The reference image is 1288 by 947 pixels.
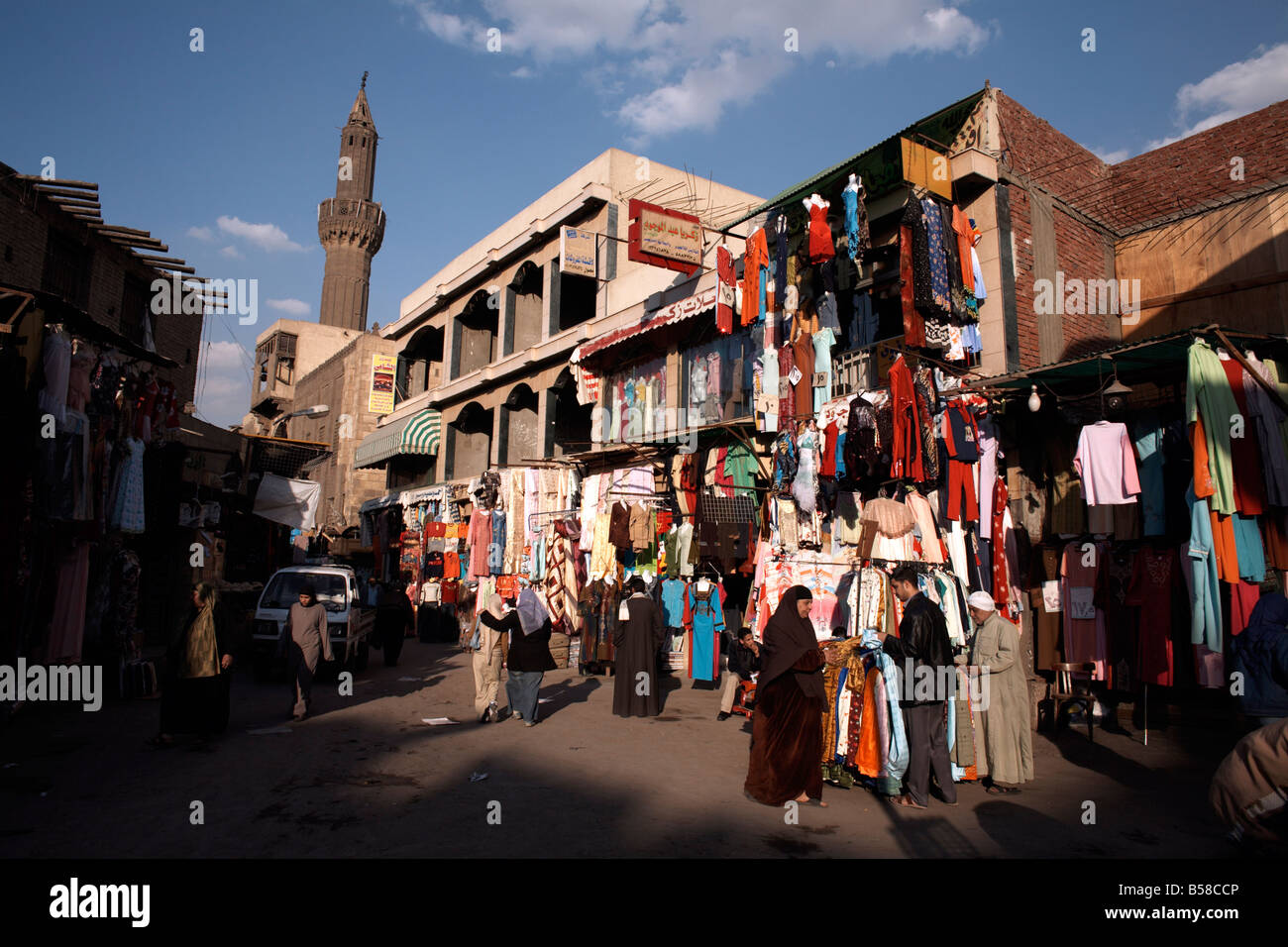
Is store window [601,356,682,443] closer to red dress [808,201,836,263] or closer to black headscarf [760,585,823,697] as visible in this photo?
red dress [808,201,836,263]

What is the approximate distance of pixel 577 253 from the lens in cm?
2016

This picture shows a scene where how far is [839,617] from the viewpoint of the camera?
9.87 metres

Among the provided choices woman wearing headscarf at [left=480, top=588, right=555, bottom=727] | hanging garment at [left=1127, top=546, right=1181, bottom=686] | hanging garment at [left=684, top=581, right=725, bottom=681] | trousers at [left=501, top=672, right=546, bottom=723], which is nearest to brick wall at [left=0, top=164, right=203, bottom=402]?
woman wearing headscarf at [left=480, top=588, right=555, bottom=727]

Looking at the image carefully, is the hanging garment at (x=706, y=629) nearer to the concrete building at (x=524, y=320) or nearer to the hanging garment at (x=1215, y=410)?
the concrete building at (x=524, y=320)

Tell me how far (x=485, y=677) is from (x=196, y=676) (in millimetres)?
3348

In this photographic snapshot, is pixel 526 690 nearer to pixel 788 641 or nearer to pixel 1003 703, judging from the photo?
pixel 788 641

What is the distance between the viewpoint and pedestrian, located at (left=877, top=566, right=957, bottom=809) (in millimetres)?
6465

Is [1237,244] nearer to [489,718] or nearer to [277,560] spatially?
[489,718]

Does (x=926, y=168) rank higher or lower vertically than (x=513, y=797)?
higher

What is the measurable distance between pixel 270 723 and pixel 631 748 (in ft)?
14.9

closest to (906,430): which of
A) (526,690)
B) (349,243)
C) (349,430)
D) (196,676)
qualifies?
(526,690)

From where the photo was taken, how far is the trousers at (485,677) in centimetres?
994

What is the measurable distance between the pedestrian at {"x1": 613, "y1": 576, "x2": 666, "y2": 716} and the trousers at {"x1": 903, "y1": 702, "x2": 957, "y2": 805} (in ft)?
14.9

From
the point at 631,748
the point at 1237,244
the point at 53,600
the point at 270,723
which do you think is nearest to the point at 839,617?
the point at 631,748
